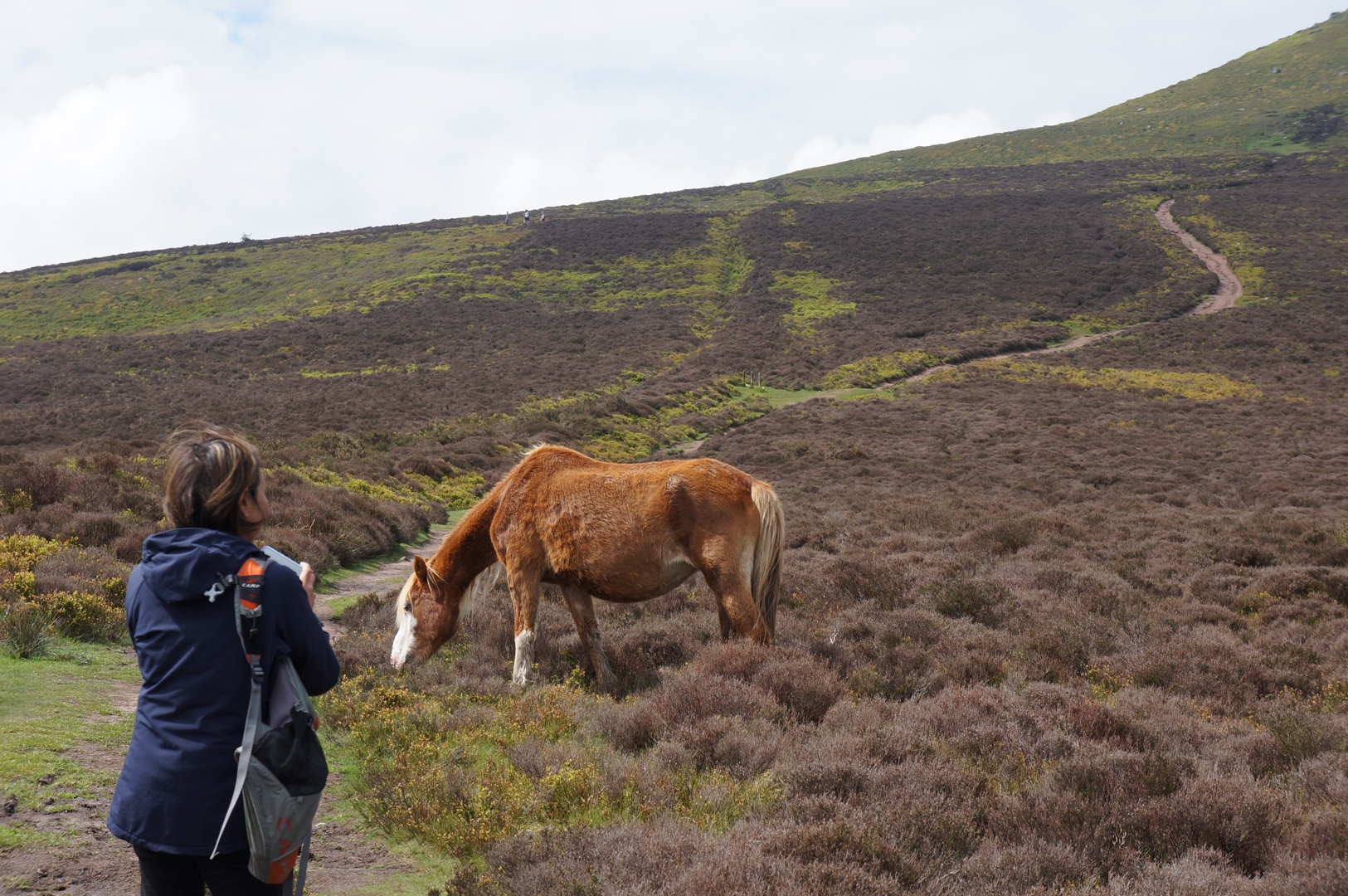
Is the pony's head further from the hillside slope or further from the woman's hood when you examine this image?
the hillside slope

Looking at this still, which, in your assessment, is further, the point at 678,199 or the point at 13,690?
the point at 678,199

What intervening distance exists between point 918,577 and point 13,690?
9.61 metres

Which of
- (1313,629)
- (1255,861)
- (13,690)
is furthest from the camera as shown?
(1313,629)

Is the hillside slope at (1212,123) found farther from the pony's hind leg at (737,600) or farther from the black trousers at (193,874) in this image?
the black trousers at (193,874)

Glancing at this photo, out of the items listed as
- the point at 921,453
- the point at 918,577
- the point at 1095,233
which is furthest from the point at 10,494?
the point at 1095,233

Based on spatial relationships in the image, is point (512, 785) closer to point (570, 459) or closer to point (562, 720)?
point (562, 720)

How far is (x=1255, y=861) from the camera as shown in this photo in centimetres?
388

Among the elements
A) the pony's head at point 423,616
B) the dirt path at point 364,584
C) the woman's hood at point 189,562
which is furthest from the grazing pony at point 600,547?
the woman's hood at point 189,562

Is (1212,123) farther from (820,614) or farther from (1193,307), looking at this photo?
(820,614)

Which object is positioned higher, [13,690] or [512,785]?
[13,690]

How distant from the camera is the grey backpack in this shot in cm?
221

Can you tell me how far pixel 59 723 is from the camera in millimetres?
5156

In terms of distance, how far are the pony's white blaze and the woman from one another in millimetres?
4613

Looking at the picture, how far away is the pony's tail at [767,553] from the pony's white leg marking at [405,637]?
9.98ft
